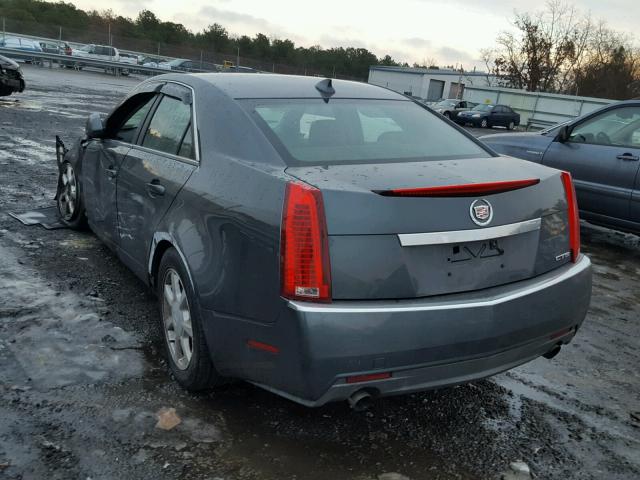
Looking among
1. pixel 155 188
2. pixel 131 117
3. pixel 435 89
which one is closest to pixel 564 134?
pixel 131 117

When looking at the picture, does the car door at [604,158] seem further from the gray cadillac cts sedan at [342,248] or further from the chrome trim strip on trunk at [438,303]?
the chrome trim strip on trunk at [438,303]

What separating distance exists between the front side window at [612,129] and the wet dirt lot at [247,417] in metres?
2.97

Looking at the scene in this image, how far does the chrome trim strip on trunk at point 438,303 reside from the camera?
233 centimetres

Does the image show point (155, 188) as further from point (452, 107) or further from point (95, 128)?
point (452, 107)

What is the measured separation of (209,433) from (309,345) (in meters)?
0.82

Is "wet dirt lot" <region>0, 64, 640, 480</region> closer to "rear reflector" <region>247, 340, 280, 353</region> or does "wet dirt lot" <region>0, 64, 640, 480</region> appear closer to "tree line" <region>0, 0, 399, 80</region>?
"rear reflector" <region>247, 340, 280, 353</region>

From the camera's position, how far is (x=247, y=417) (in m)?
2.94

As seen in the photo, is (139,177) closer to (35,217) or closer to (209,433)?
(209,433)

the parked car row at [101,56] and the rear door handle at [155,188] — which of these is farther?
the parked car row at [101,56]

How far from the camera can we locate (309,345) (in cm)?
231

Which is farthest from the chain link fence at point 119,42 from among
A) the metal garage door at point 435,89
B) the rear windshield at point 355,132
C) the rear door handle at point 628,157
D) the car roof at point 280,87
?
the rear windshield at point 355,132

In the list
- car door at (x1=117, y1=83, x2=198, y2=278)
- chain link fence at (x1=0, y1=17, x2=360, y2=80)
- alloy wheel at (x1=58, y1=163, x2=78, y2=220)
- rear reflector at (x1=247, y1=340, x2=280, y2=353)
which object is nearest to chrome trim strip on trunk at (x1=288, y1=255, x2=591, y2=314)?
rear reflector at (x1=247, y1=340, x2=280, y2=353)

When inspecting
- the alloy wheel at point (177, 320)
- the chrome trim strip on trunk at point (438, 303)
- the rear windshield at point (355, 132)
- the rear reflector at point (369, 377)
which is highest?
the rear windshield at point (355, 132)

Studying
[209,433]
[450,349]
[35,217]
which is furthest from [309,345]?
[35,217]
